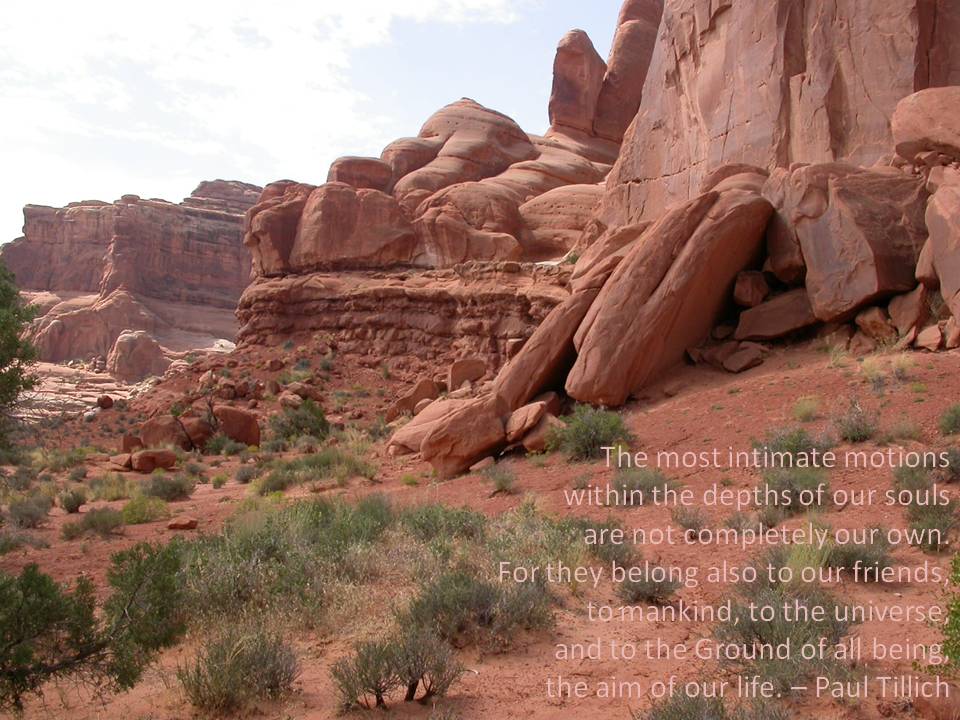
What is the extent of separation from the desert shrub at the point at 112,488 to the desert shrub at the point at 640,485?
9.61 metres

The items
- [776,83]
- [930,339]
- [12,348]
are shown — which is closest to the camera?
[12,348]

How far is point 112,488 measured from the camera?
15305 mm

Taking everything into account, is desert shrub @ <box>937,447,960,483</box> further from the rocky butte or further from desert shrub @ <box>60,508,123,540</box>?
the rocky butte

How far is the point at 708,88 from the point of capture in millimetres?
21906

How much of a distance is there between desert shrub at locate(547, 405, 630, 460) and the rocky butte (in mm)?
50827

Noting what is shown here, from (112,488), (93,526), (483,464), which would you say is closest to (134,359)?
(112,488)

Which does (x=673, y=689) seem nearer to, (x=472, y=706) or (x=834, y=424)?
(x=472, y=706)

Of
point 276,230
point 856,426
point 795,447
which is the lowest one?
point 795,447

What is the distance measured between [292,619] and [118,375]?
174 feet

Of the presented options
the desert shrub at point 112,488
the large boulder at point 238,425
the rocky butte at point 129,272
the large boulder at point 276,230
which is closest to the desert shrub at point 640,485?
the desert shrub at point 112,488

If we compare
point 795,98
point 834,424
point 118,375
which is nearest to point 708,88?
point 795,98

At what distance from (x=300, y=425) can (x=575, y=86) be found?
32782 mm

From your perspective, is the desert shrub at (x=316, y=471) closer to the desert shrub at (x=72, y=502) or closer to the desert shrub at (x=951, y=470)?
the desert shrub at (x=72, y=502)

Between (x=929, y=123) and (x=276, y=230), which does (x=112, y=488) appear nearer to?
(x=929, y=123)
